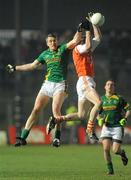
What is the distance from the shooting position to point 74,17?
5050 cm

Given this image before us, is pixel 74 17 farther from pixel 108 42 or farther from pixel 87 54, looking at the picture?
pixel 87 54

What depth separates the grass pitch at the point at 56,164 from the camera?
2211 cm

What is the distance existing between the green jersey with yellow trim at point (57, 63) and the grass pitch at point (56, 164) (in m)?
2.30

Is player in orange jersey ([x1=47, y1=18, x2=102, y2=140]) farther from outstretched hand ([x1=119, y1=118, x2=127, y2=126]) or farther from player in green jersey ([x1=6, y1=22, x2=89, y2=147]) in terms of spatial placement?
outstretched hand ([x1=119, y1=118, x2=127, y2=126])

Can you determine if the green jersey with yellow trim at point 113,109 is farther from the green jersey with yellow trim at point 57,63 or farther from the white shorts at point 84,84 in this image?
the green jersey with yellow trim at point 57,63

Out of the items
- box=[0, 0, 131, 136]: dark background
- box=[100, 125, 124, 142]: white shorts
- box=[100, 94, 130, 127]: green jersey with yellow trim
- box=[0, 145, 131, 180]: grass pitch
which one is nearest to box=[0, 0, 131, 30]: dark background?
box=[0, 0, 131, 136]: dark background

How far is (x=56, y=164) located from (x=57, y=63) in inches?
194

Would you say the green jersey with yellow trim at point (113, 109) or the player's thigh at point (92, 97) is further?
the player's thigh at point (92, 97)

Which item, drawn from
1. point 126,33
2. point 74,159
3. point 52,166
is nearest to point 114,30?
point 126,33

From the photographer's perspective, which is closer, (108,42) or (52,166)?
(52,166)

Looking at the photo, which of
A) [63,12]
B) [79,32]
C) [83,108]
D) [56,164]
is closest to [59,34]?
[63,12]

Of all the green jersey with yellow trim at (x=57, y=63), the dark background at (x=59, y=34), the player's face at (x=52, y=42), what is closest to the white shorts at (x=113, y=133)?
the green jersey with yellow trim at (x=57, y=63)

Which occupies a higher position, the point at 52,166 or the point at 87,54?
the point at 87,54

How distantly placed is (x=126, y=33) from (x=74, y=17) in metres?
4.24
